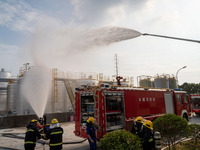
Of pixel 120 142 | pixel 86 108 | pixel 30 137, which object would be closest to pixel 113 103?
pixel 86 108

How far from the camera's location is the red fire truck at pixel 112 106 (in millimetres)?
7549

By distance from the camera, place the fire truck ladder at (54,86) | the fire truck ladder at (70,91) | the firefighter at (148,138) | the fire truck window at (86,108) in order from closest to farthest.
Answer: the firefighter at (148,138) < the fire truck window at (86,108) < the fire truck ladder at (54,86) < the fire truck ladder at (70,91)

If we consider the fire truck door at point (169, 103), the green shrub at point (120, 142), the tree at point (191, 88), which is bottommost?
the green shrub at point (120, 142)

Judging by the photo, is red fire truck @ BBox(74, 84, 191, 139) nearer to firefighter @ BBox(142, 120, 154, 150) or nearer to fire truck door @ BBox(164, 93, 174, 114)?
fire truck door @ BBox(164, 93, 174, 114)

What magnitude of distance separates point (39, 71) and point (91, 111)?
991 cm

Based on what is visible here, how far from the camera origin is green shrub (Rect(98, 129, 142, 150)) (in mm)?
4789

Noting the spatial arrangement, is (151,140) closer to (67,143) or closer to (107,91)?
(107,91)

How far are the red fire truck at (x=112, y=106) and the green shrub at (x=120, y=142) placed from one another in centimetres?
211

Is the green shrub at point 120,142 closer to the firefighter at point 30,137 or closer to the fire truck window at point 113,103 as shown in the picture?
the firefighter at point 30,137

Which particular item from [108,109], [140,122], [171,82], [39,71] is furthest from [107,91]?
[171,82]

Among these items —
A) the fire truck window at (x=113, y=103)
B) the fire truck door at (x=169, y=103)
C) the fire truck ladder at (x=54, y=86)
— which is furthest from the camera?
the fire truck ladder at (x=54, y=86)

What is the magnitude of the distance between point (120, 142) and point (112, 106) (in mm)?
3323

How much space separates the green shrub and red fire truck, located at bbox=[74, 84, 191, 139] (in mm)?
2105

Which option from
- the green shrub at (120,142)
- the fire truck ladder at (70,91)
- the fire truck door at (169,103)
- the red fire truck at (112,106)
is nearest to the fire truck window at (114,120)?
the red fire truck at (112,106)
